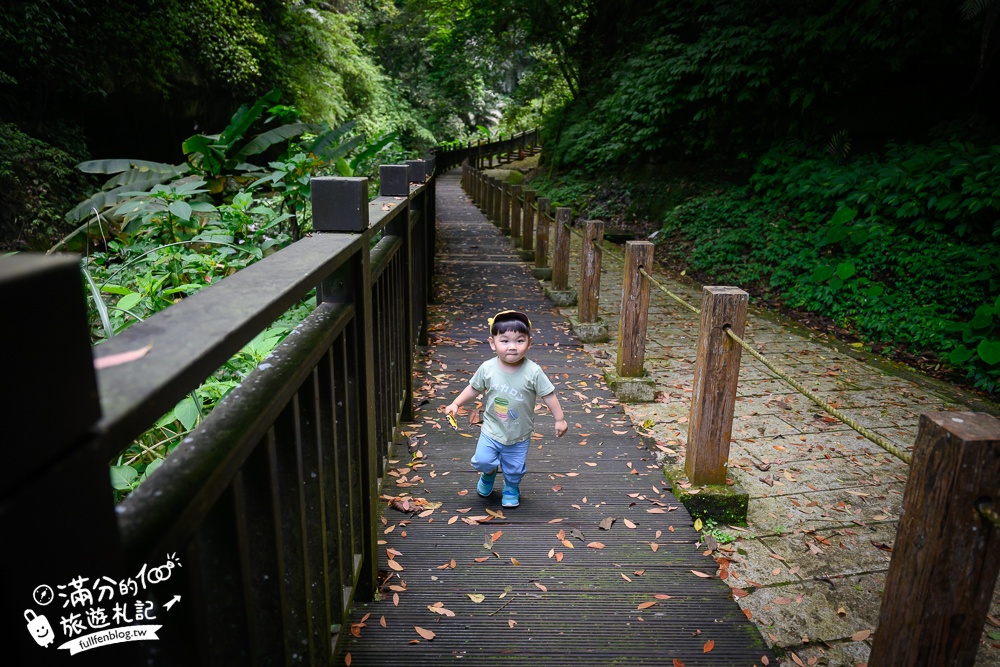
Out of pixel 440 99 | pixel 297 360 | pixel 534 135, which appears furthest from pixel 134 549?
pixel 534 135

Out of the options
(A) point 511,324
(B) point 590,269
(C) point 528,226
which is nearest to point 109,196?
(A) point 511,324

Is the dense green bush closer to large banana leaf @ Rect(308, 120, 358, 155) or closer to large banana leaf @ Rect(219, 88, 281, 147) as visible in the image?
large banana leaf @ Rect(308, 120, 358, 155)

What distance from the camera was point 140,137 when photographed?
44.9 feet

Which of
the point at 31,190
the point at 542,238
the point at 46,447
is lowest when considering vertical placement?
the point at 542,238

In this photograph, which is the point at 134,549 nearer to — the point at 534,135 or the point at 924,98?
the point at 924,98

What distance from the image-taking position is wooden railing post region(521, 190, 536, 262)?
11117 millimetres

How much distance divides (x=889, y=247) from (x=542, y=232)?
465 centimetres

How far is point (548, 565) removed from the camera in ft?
9.71

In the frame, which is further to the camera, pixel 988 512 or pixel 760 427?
pixel 760 427

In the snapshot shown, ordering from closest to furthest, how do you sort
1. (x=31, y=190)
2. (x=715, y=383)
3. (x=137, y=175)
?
(x=715, y=383) → (x=137, y=175) → (x=31, y=190)

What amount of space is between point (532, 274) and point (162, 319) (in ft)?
29.7

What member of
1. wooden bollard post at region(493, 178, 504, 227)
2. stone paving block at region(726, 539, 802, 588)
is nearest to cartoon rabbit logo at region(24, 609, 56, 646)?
stone paving block at region(726, 539, 802, 588)

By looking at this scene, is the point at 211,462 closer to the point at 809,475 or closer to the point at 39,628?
the point at 39,628

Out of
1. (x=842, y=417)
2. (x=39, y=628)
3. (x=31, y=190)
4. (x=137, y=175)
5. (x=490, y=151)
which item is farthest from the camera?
(x=490, y=151)
